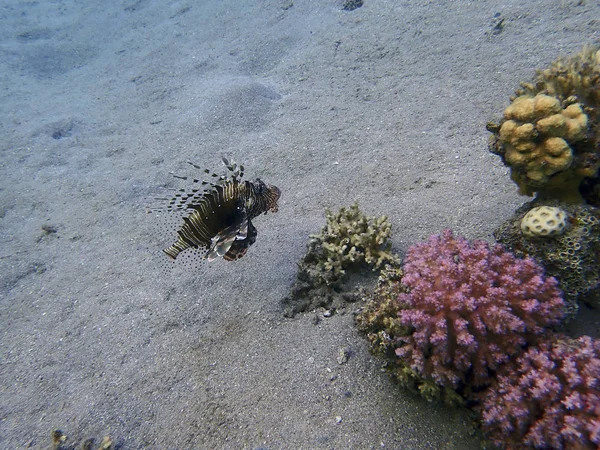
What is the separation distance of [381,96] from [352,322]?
5.06m

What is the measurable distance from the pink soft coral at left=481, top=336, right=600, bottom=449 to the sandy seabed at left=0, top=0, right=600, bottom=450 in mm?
356

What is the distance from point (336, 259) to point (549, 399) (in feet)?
6.60

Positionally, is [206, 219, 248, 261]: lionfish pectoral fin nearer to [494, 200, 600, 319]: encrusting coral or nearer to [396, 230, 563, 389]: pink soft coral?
[396, 230, 563, 389]: pink soft coral

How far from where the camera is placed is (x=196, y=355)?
3539 mm

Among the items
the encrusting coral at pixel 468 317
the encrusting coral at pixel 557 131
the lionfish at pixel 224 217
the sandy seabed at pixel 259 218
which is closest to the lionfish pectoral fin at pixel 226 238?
the lionfish at pixel 224 217

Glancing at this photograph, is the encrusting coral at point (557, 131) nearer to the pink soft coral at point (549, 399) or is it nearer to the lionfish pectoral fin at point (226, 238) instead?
the pink soft coral at point (549, 399)

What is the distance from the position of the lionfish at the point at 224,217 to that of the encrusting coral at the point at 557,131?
2.17 meters

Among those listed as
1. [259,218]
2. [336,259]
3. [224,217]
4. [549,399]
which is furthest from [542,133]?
[259,218]

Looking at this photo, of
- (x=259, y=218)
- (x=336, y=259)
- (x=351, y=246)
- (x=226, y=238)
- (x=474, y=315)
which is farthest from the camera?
(x=259, y=218)

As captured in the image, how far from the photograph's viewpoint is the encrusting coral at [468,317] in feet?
7.50

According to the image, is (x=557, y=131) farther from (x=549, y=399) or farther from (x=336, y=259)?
(x=336, y=259)

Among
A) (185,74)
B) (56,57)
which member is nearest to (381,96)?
(185,74)

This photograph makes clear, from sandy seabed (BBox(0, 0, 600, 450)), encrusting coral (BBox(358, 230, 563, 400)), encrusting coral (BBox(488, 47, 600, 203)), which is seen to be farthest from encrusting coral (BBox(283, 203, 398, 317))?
encrusting coral (BBox(488, 47, 600, 203))

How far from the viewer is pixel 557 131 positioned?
2455 millimetres
